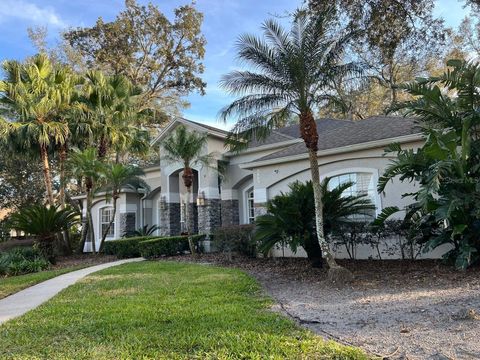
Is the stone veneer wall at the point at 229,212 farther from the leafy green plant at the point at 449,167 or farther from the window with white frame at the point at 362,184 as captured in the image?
the leafy green plant at the point at 449,167

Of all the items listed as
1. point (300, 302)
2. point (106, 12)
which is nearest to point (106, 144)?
point (106, 12)

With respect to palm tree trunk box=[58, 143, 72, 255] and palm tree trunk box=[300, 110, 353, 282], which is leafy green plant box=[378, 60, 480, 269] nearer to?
palm tree trunk box=[300, 110, 353, 282]

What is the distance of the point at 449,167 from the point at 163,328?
22.6 ft

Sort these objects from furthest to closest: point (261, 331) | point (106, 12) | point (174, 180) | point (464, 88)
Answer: point (106, 12)
point (174, 180)
point (464, 88)
point (261, 331)

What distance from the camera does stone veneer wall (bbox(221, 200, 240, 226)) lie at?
2069 cm

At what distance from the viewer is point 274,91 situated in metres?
10.8

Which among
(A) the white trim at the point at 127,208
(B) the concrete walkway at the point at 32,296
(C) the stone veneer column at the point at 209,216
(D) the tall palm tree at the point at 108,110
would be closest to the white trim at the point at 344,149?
(C) the stone veneer column at the point at 209,216

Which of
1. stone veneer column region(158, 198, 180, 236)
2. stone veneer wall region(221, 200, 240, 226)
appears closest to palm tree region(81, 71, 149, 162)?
stone veneer column region(158, 198, 180, 236)

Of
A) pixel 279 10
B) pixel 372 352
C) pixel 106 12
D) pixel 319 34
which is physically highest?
pixel 106 12

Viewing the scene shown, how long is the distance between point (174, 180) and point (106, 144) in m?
4.27

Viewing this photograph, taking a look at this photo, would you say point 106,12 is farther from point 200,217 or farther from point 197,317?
point 197,317

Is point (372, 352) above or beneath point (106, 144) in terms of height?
beneath


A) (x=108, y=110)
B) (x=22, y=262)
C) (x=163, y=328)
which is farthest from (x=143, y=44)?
(x=163, y=328)

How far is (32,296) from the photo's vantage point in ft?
31.3
